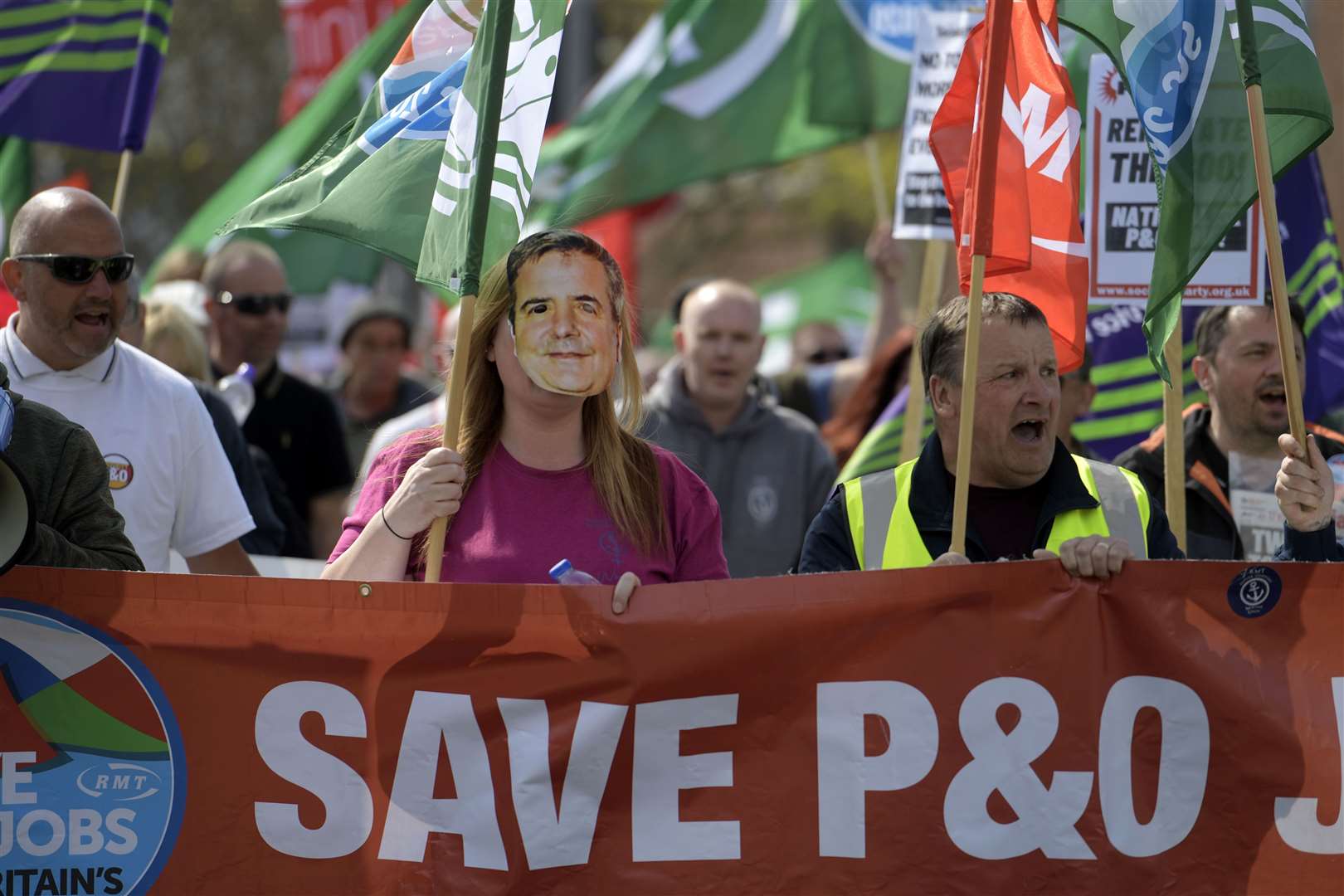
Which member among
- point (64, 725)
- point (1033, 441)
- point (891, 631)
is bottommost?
point (64, 725)

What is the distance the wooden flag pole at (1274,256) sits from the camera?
3.67 meters

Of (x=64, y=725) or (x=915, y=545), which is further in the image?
(x=915, y=545)

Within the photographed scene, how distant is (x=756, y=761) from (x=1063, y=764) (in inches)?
23.2

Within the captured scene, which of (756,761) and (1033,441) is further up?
(1033,441)

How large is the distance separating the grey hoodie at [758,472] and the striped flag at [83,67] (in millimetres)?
2075

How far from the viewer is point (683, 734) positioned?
12.1 ft

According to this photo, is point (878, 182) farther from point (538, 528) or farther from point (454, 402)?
point (454, 402)

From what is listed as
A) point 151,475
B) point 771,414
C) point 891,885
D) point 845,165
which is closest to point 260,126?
point 845,165

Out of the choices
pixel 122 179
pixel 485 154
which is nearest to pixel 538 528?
pixel 485 154

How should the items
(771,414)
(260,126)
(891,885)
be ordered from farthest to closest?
(260,126) < (771,414) < (891,885)

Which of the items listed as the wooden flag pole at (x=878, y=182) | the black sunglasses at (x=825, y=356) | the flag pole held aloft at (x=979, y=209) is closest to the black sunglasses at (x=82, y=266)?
the flag pole held aloft at (x=979, y=209)

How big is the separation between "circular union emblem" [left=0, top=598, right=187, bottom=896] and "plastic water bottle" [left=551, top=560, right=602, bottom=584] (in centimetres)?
80

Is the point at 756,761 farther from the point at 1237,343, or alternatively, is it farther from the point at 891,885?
the point at 1237,343

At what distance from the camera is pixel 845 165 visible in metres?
30.2
